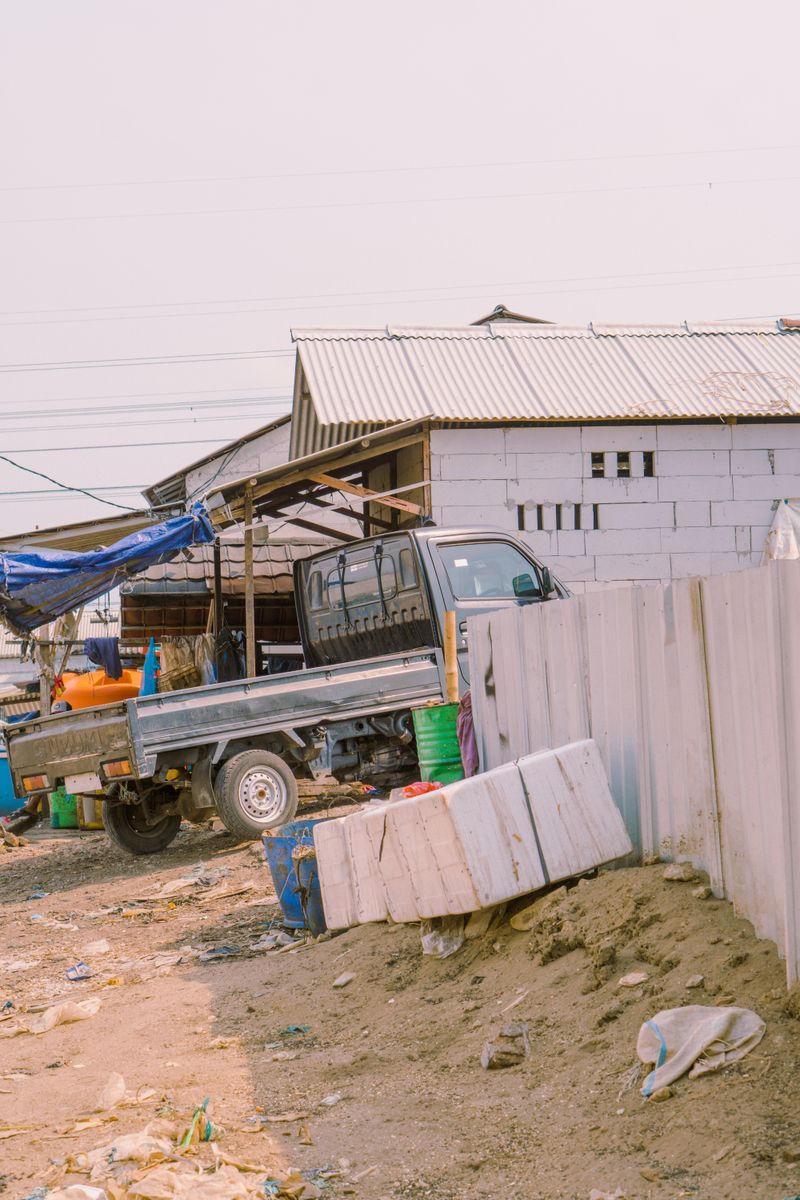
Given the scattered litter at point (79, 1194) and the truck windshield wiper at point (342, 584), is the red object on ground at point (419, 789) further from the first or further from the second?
the truck windshield wiper at point (342, 584)

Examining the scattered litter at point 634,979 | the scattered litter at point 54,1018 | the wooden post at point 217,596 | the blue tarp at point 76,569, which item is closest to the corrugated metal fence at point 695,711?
the scattered litter at point 634,979

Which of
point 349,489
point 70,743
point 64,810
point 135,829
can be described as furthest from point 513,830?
point 64,810

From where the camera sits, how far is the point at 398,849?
20.1 feet

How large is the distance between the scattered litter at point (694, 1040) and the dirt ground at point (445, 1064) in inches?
1.9

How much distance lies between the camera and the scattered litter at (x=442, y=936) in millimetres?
6094

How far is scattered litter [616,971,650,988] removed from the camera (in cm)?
468

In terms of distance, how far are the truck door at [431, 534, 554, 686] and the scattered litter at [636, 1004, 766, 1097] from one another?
7064 mm

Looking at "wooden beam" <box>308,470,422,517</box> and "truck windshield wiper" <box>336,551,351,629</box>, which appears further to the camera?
"wooden beam" <box>308,470,422,517</box>

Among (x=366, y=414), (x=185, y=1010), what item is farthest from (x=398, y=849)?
(x=366, y=414)

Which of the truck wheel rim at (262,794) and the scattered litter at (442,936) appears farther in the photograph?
the truck wheel rim at (262,794)

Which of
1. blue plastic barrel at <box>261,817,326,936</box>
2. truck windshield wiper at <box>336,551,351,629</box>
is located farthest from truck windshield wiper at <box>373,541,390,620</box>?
blue plastic barrel at <box>261,817,326,936</box>

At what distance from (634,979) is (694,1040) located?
737 mm

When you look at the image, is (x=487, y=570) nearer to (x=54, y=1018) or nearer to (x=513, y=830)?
(x=513, y=830)

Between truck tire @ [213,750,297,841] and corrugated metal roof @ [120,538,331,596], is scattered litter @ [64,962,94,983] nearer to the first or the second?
truck tire @ [213,750,297,841]
